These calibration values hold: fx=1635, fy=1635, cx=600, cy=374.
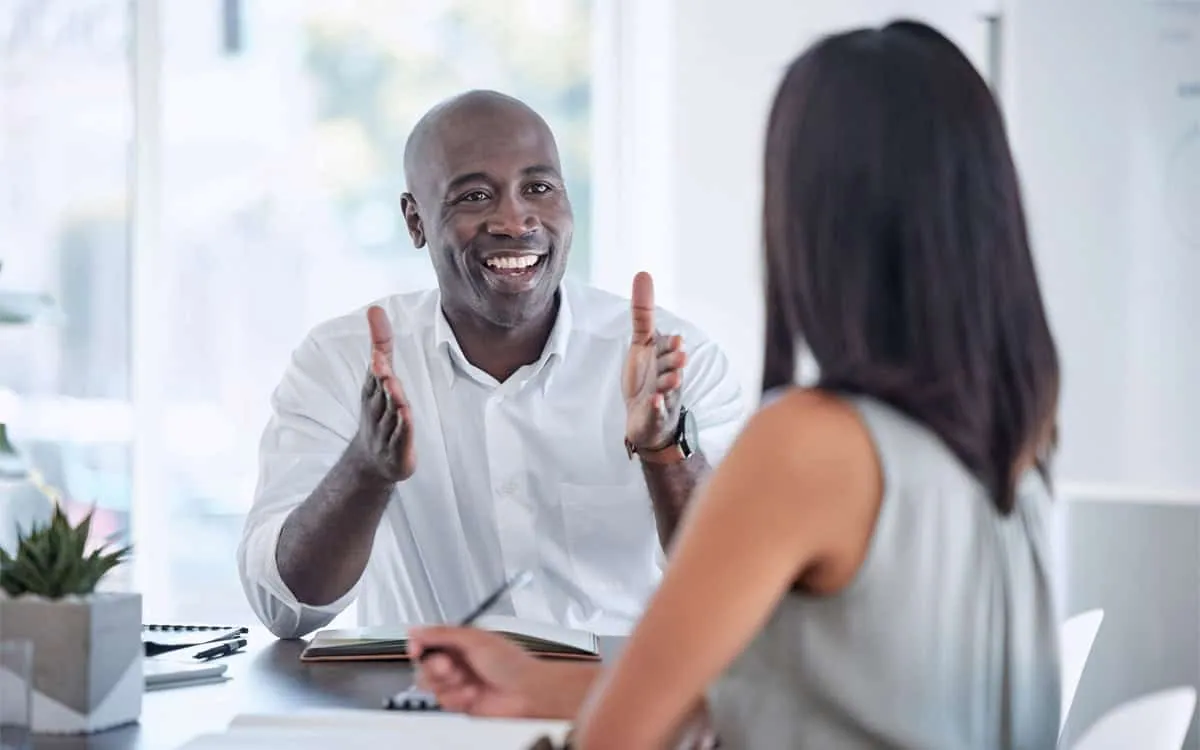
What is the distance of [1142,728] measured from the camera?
1.50m

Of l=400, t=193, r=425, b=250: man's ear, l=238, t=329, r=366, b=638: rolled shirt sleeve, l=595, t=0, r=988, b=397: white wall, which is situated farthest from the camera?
l=595, t=0, r=988, b=397: white wall

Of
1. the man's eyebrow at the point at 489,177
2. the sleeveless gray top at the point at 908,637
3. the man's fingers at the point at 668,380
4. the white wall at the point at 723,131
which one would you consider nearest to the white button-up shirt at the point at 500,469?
the man's eyebrow at the point at 489,177

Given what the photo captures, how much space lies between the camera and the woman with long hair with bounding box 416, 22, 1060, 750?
4.05 ft

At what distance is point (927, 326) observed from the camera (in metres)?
1.31

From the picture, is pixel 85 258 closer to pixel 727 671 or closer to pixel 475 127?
pixel 475 127

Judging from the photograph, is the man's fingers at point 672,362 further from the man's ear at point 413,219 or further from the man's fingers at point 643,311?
the man's ear at point 413,219

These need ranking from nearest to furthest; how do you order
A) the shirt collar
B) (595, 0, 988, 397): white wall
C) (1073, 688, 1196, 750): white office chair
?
(1073, 688, 1196, 750): white office chair
the shirt collar
(595, 0, 988, 397): white wall

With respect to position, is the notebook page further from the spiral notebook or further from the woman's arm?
the woman's arm

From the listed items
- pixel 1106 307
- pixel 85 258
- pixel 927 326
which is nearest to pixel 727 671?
pixel 927 326

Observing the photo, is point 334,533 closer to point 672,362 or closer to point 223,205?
point 672,362

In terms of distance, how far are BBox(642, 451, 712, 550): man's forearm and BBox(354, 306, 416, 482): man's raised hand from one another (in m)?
0.34

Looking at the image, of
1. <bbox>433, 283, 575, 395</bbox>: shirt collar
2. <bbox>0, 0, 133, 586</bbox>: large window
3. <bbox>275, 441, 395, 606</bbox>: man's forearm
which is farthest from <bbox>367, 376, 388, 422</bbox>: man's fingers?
<bbox>0, 0, 133, 586</bbox>: large window

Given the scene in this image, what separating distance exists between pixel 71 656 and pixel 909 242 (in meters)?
0.90

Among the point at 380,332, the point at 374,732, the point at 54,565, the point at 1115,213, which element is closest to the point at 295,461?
the point at 380,332
